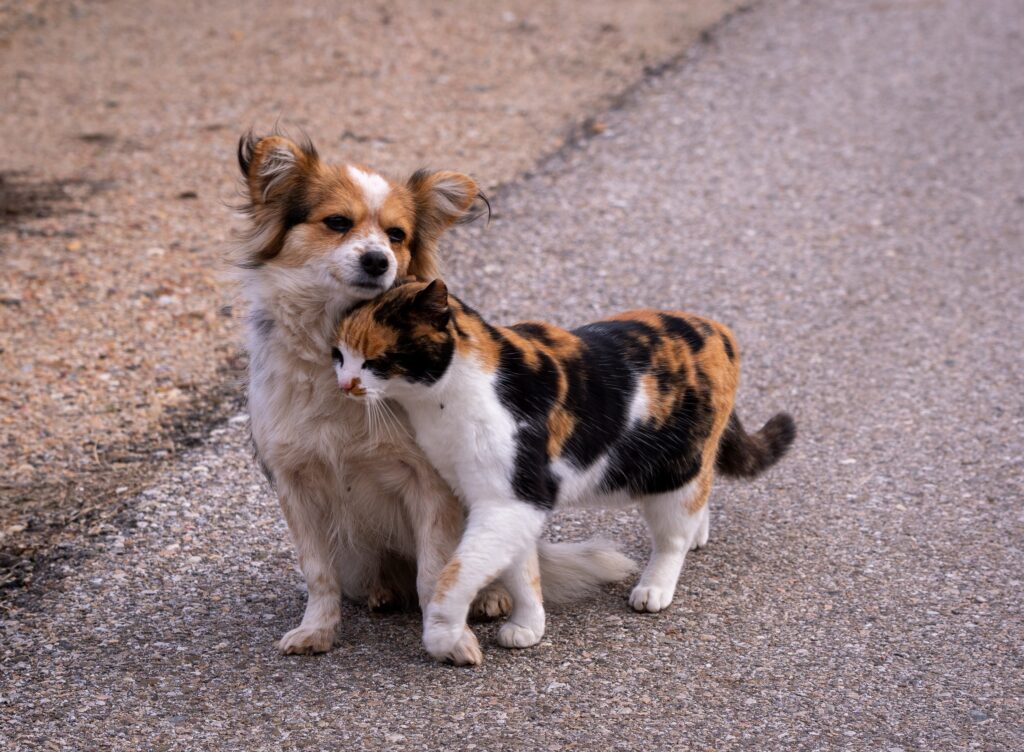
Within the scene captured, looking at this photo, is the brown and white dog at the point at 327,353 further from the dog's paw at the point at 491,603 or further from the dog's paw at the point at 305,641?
the dog's paw at the point at 491,603

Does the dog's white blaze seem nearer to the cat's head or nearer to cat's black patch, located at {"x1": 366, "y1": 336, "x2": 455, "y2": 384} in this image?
the cat's head

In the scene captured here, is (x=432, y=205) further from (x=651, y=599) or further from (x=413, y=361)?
(x=651, y=599)

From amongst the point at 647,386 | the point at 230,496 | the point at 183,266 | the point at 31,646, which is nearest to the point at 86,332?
the point at 183,266

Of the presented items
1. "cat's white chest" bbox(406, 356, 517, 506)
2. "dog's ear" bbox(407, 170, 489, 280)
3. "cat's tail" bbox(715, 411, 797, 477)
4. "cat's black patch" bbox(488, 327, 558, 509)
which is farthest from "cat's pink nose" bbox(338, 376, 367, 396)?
"cat's tail" bbox(715, 411, 797, 477)

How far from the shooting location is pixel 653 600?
4242mm

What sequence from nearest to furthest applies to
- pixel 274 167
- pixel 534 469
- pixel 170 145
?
pixel 534 469 < pixel 274 167 < pixel 170 145

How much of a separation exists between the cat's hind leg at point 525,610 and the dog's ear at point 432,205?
99cm

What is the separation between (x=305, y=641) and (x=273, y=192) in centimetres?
142

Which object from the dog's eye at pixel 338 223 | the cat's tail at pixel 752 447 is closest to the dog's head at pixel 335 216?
the dog's eye at pixel 338 223

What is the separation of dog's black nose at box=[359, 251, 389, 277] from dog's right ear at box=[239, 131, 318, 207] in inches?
16.4

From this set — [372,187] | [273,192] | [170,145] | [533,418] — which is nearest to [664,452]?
[533,418]

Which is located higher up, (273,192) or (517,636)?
(273,192)

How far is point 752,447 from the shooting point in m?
4.73

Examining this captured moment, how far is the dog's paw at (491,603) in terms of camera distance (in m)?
4.23
